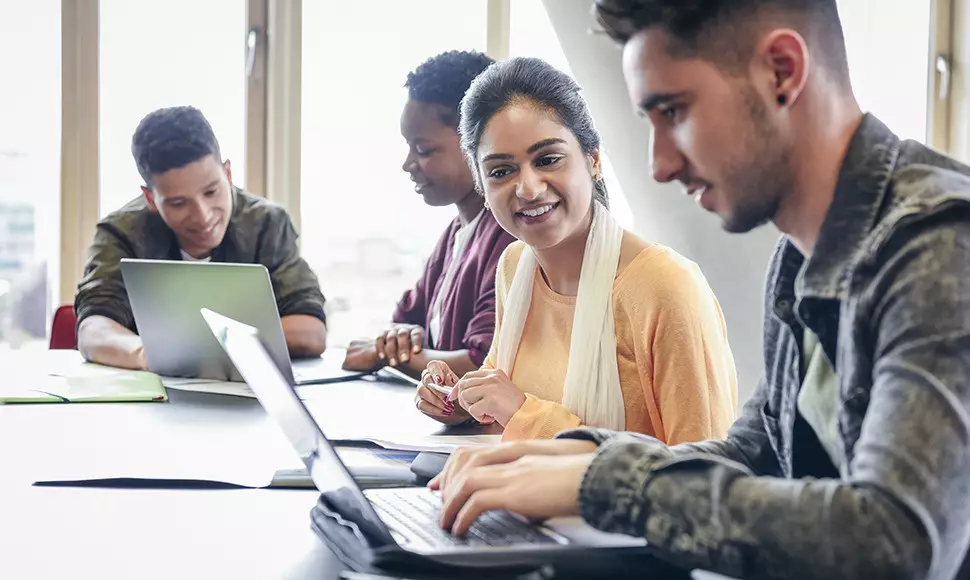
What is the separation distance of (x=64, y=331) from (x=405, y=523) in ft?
7.58

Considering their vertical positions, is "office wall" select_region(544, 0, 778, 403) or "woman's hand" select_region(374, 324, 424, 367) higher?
"office wall" select_region(544, 0, 778, 403)

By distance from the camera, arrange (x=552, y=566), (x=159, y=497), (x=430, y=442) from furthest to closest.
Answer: (x=430, y=442)
(x=159, y=497)
(x=552, y=566)

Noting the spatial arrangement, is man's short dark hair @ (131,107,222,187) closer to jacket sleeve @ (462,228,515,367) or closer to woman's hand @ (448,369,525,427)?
jacket sleeve @ (462,228,515,367)

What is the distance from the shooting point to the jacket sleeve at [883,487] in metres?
0.63

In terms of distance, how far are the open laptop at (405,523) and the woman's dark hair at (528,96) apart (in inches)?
32.7

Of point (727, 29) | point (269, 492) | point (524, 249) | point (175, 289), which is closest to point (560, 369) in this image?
point (524, 249)

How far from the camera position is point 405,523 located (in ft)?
2.99

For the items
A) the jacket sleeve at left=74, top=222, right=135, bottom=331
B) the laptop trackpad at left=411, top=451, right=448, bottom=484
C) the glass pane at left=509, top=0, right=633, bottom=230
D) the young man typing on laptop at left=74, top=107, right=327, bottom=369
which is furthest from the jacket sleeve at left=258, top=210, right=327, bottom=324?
the laptop trackpad at left=411, top=451, right=448, bottom=484

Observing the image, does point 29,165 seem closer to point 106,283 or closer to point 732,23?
point 106,283

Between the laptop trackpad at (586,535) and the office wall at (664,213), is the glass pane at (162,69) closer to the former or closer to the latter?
the office wall at (664,213)

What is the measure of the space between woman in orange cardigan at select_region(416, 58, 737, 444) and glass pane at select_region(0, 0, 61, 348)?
240 cm

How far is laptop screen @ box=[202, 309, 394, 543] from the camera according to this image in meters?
0.83

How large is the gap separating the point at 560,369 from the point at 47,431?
86 centimetres

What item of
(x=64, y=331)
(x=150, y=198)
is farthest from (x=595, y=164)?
(x=64, y=331)
